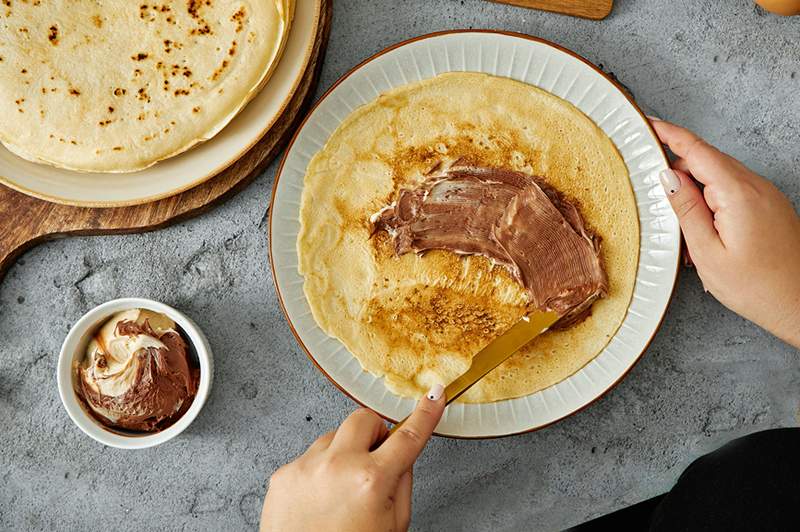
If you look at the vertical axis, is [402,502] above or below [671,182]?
below

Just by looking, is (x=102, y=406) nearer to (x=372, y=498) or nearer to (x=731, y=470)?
(x=372, y=498)

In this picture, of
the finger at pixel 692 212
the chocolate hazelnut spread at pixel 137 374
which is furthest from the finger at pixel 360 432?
the finger at pixel 692 212

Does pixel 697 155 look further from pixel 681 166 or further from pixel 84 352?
pixel 84 352

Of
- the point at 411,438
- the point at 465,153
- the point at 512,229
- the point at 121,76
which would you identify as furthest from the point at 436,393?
the point at 121,76

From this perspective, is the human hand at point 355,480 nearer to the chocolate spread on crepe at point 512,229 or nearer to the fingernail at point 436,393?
the fingernail at point 436,393

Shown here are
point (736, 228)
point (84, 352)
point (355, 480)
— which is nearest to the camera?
point (355, 480)

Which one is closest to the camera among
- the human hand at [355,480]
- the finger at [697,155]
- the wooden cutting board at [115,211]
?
the human hand at [355,480]

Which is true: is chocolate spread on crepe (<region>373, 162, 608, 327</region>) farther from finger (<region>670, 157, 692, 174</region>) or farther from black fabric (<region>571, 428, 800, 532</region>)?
black fabric (<region>571, 428, 800, 532</region>)
